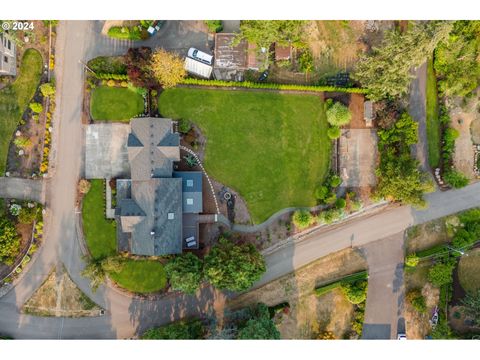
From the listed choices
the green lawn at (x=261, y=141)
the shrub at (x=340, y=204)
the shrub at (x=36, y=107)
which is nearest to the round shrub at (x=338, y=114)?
the green lawn at (x=261, y=141)

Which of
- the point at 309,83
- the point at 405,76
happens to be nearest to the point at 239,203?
the point at 309,83

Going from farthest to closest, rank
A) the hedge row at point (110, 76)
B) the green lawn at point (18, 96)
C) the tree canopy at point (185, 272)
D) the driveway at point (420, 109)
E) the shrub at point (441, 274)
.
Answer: the driveway at point (420, 109) < the green lawn at point (18, 96) < the shrub at point (441, 274) < the hedge row at point (110, 76) < the tree canopy at point (185, 272)

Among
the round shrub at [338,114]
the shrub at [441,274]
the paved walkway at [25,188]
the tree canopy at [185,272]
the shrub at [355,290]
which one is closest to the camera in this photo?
the tree canopy at [185,272]

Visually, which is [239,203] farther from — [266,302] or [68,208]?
[68,208]

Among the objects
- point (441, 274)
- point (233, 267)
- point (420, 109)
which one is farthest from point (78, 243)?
point (420, 109)

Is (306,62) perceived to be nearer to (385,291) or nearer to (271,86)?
(271,86)

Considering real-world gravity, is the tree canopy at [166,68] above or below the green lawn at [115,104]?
above

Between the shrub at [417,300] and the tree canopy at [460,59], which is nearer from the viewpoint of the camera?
the tree canopy at [460,59]

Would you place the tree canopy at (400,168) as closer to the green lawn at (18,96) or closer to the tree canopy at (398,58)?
the tree canopy at (398,58)
